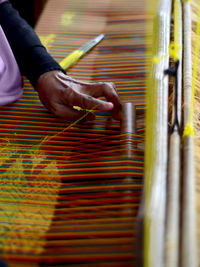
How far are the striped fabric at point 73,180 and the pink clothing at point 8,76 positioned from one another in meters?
0.04

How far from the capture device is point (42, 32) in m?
1.75

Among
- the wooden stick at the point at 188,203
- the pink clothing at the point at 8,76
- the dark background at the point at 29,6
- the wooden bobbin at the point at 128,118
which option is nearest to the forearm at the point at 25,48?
the pink clothing at the point at 8,76

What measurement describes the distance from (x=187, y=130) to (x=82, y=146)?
39 cm

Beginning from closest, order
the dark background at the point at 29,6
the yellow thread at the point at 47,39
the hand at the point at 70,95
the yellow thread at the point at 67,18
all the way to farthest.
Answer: the hand at the point at 70,95 → the yellow thread at the point at 47,39 → the yellow thread at the point at 67,18 → the dark background at the point at 29,6

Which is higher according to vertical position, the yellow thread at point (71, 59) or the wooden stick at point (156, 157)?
the wooden stick at point (156, 157)

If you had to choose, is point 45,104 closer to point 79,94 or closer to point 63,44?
point 79,94

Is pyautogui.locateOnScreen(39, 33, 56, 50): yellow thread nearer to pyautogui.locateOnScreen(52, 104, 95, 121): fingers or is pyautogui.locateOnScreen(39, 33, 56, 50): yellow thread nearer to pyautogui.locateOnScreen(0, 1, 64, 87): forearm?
pyautogui.locateOnScreen(0, 1, 64, 87): forearm

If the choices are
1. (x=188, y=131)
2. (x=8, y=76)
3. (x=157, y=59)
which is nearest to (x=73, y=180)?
(x=188, y=131)

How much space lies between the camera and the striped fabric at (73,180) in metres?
0.76

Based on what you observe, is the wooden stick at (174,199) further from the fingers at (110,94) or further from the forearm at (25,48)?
the forearm at (25,48)

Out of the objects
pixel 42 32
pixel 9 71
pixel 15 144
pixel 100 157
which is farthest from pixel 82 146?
pixel 42 32

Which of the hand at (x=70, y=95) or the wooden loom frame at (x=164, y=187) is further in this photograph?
the hand at (x=70, y=95)

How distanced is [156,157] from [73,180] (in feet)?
1.03

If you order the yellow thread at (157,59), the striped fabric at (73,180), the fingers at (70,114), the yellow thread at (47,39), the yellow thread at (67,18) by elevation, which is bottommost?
the striped fabric at (73,180)
